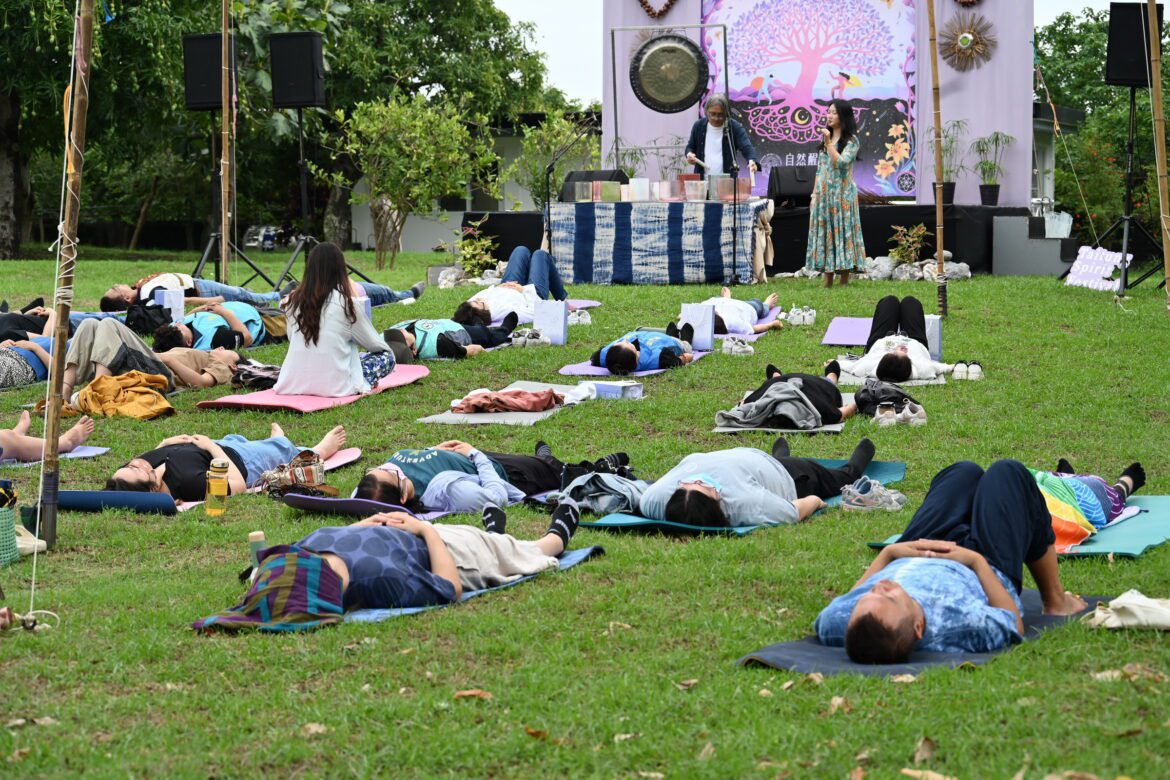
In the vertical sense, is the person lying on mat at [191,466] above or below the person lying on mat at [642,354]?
below

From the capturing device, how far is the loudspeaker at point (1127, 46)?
1184 cm

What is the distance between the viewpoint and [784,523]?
5.75m

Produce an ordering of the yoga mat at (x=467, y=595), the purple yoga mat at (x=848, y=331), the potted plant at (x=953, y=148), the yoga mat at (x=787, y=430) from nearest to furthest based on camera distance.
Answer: the yoga mat at (x=467, y=595), the yoga mat at (x=787, y=430), the purple yoga mat at (x=848, y=331), the potted plant at (x=953, y=148)

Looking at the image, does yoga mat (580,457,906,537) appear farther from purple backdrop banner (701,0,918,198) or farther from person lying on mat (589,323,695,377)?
purple backdrop banner (701,0,918,198)

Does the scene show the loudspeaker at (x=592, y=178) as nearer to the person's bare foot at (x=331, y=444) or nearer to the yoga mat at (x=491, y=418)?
the yoga mat at (x=491, y=418)

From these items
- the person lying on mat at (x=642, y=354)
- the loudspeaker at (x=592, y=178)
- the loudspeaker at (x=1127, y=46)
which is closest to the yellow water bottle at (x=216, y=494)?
the person lying on mat at (x=642, y=354)

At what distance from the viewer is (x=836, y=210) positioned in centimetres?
1345

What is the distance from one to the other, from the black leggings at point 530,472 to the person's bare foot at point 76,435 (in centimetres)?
240

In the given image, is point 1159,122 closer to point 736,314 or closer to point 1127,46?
point 736,314

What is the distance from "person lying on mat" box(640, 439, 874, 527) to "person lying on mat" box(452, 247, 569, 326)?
561cm

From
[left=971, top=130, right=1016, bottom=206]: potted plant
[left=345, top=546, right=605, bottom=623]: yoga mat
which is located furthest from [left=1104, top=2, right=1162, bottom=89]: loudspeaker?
[left=345, top=546, right=605, bottom=623]: yoga mat

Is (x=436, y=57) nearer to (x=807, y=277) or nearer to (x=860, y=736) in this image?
(x=807, y=277)

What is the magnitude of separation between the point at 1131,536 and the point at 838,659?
1.93m

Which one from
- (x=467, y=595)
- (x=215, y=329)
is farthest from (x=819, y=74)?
(x=467, y=595)
